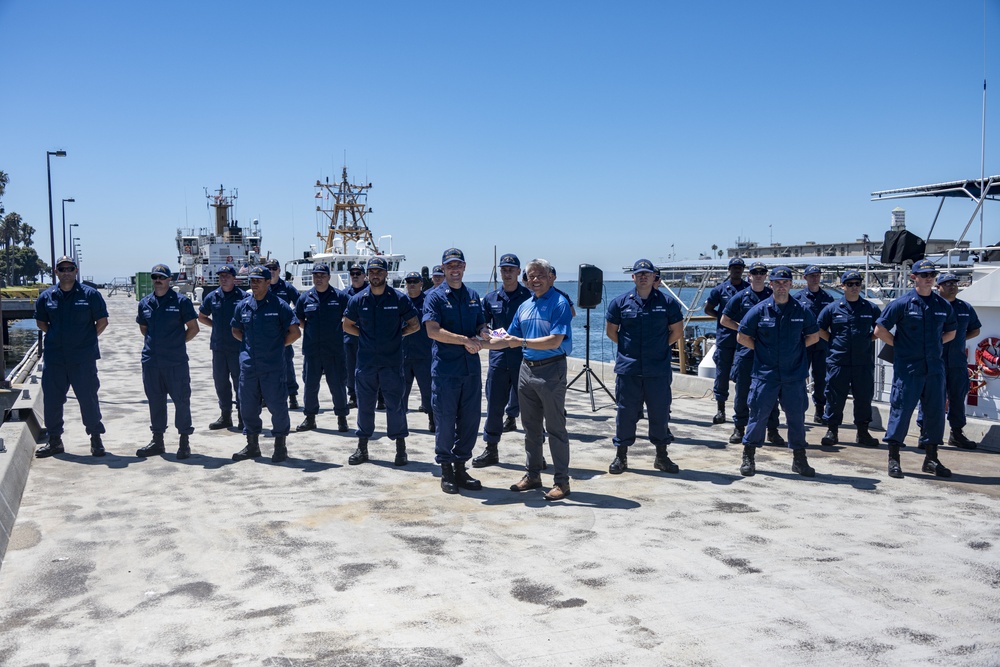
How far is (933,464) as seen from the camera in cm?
703

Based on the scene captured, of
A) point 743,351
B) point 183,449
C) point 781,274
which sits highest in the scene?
point 781,274

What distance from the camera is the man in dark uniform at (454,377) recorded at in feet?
21.4

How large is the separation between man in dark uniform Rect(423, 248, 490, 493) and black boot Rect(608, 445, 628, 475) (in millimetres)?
1345

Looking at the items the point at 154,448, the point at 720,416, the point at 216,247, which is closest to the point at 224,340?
the point at 154,448

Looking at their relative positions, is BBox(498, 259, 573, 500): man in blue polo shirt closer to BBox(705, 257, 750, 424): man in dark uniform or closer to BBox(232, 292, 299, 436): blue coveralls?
BBox(232, 292, 299, 436): blue coveralls

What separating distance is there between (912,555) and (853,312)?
4375mm

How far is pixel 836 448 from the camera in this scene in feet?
27.3

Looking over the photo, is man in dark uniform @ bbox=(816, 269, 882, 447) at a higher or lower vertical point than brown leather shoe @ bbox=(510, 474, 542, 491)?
higher

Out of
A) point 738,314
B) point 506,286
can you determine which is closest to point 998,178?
point 738,314

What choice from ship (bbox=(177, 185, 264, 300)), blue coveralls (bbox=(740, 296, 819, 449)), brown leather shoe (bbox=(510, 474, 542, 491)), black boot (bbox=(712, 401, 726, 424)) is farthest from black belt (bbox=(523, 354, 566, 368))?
ship (bbox=(177, 185, 264, 300))

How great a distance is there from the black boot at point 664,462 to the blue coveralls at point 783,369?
0.67 m

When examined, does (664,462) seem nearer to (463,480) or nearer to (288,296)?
(463,480)

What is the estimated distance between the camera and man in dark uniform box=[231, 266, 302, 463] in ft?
25.2

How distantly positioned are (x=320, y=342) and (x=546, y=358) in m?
4.17
